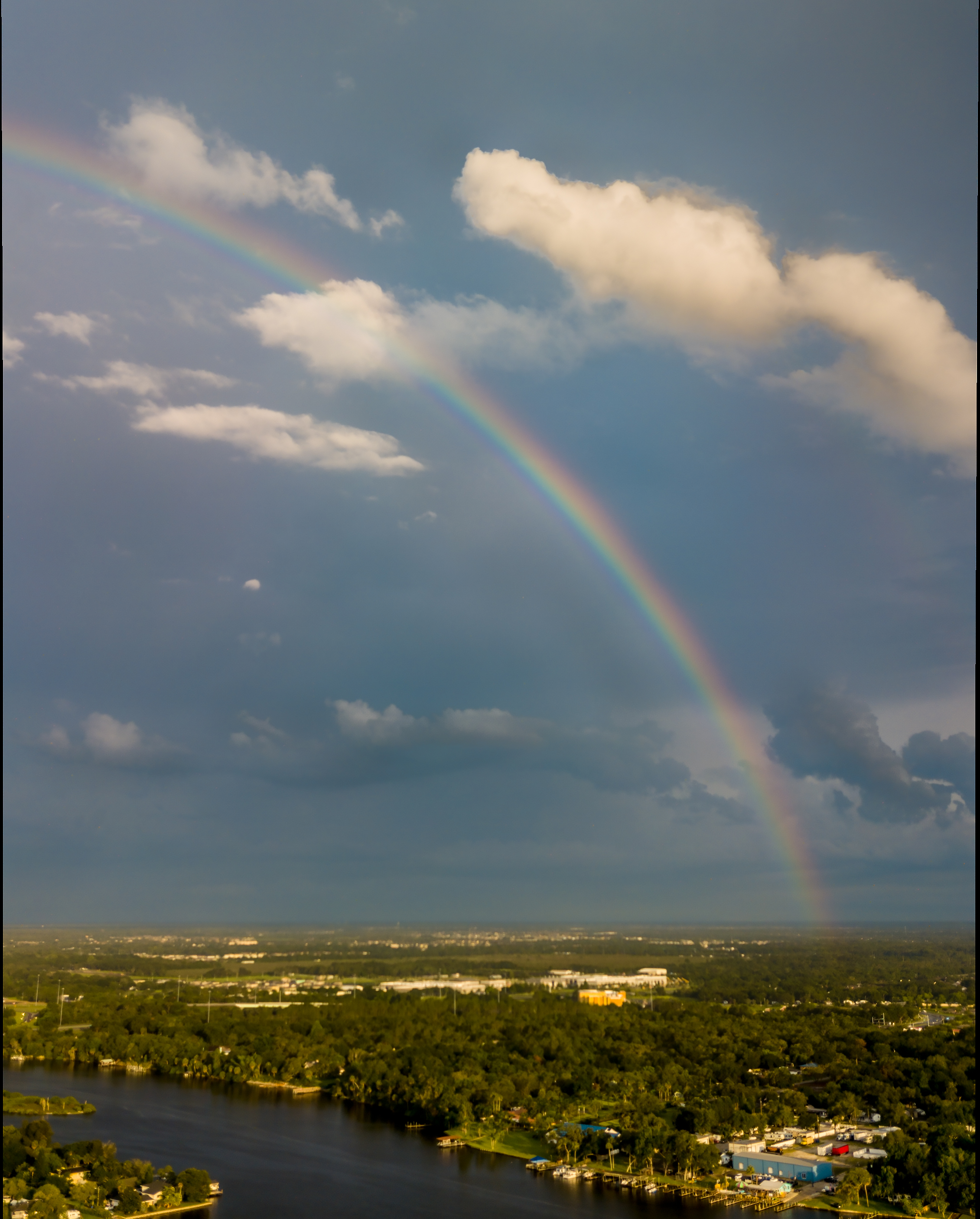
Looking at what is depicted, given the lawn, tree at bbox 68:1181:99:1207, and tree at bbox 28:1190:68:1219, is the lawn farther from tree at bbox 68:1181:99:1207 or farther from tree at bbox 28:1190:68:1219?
tree at bbox 28:1190:68:1219

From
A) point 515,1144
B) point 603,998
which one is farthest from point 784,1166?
point 603,998

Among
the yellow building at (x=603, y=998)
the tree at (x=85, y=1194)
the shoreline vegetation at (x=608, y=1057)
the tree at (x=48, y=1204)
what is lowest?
the yellow building at (x=603, y=998)

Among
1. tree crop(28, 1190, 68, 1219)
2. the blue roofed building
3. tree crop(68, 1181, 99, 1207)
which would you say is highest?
tree crop(28, 1190, 68, 1219)

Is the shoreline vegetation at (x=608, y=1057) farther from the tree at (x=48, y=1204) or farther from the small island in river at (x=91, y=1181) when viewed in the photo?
the tree at (x=48, y=1204)

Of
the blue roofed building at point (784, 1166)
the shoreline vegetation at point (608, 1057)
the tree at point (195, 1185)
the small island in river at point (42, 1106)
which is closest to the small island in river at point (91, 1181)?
the tree at point (195, 1185)

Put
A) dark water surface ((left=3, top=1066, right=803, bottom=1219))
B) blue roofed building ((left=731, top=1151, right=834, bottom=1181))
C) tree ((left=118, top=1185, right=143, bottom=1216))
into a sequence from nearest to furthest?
1. tree ((left=118, top=1185, right=143, bottom=1216))
2. dark water surface ((left=3, top=1066, right=803, bottom=1219))
3. blue roofed building ((left=731, top=1151, right=834, bottom=1181))

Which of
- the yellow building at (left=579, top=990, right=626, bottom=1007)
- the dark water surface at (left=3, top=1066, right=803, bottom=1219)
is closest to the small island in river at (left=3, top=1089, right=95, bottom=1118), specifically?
the dark water surface at (left=3, top=1066, right=803, bottom=1219)

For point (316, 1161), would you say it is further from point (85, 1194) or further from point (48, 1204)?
point (48, 1204)
